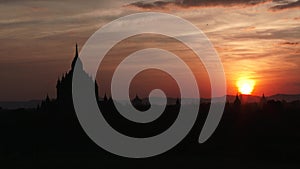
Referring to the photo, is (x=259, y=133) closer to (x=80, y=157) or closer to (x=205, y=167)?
(x=205, y=167)

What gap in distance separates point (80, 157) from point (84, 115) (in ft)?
99.0

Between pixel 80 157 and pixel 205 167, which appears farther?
pixel 80 157

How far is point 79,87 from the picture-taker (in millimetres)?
114125

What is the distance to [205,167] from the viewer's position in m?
61.8

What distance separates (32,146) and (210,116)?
35.2 metres

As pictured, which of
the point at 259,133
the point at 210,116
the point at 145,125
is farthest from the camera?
the point at 210,116

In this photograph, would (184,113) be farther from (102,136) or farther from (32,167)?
(32,167)

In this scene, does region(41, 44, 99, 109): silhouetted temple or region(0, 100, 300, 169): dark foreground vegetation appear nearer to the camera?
region(0, 100, 300, 169): dark foreground vegetation

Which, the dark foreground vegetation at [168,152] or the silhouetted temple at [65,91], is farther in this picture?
the silhouetted temple at [65,91]

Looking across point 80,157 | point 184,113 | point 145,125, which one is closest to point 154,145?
point 145,125

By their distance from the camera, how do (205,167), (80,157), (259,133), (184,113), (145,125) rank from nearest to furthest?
(205,167) → (80,157) → (259,133) → (145,125) → (184,113)

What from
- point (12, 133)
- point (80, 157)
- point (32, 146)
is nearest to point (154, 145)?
point (80, 157)

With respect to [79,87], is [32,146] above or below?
below

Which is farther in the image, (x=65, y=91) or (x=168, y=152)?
(x=65, y=91)
